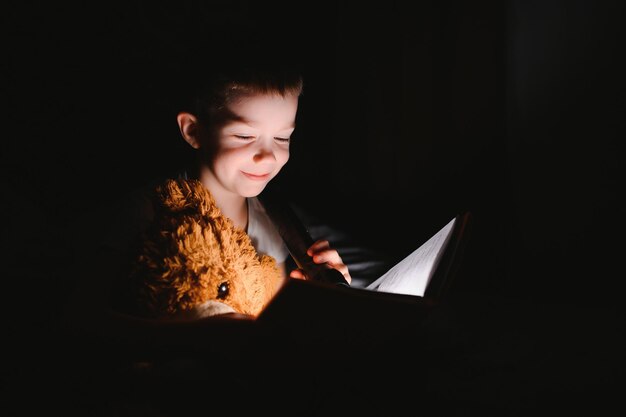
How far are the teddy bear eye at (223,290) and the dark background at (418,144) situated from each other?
0.70 feet

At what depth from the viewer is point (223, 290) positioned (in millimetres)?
675

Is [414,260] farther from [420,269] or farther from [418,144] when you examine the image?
[418,144]

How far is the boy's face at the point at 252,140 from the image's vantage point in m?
0.72

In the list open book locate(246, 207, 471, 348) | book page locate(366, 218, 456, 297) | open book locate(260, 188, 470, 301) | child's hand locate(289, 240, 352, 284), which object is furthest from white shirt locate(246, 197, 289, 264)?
open book locate(246, 207, 471, 348)

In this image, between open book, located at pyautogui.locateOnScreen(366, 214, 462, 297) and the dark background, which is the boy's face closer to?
the dark background

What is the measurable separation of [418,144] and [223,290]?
26.7 inches

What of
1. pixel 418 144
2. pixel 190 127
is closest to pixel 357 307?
pixel 190 127

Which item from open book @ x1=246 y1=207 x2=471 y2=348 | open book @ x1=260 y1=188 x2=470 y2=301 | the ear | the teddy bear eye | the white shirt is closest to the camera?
open book @ x1=246 y1=207 x2=471 y2=348

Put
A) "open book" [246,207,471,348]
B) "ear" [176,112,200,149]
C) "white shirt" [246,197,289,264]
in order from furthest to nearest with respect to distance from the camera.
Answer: "white shirt" [246,197,289,264]
"ear" [176,112,200,149]
"open book" [246,207,471,348]

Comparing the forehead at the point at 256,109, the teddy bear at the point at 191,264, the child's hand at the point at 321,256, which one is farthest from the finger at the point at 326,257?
the forehead at the point at 256,109

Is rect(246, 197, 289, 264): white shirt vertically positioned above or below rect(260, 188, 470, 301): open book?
above

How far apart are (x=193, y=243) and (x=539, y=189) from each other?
30.6 inches

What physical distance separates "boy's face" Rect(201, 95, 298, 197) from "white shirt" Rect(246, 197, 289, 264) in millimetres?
172

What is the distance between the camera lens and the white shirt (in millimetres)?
938
